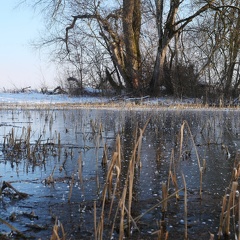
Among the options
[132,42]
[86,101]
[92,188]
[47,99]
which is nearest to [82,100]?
[86,101]

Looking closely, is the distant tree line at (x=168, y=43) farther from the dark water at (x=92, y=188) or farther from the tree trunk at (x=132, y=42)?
the dark water at (x=92, y=188)

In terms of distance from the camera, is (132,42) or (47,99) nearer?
(132,42)

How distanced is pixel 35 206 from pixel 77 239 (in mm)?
753

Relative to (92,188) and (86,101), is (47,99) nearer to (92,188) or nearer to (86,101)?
(86,101)

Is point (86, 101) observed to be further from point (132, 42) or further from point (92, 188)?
point (92, 188)

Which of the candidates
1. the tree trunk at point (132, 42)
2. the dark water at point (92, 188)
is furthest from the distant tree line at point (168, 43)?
the dark water at point (92, 188)

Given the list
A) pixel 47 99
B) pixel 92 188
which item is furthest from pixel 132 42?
pixel 92 188

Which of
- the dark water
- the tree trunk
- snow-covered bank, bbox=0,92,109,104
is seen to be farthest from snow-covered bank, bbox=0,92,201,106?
the dark water

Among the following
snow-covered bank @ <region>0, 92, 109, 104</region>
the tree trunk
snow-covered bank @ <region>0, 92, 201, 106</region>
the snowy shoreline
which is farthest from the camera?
snow-covered bank @ <region>0, 92, 109, 104</region>

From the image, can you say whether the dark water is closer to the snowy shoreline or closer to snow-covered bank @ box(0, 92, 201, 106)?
the snowy shoreline

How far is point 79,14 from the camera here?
74.1 ft

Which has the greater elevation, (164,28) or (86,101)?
(164,28)

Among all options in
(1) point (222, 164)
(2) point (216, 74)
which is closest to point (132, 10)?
(2) point (216, 74)

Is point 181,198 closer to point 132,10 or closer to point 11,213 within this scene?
point 11,213
